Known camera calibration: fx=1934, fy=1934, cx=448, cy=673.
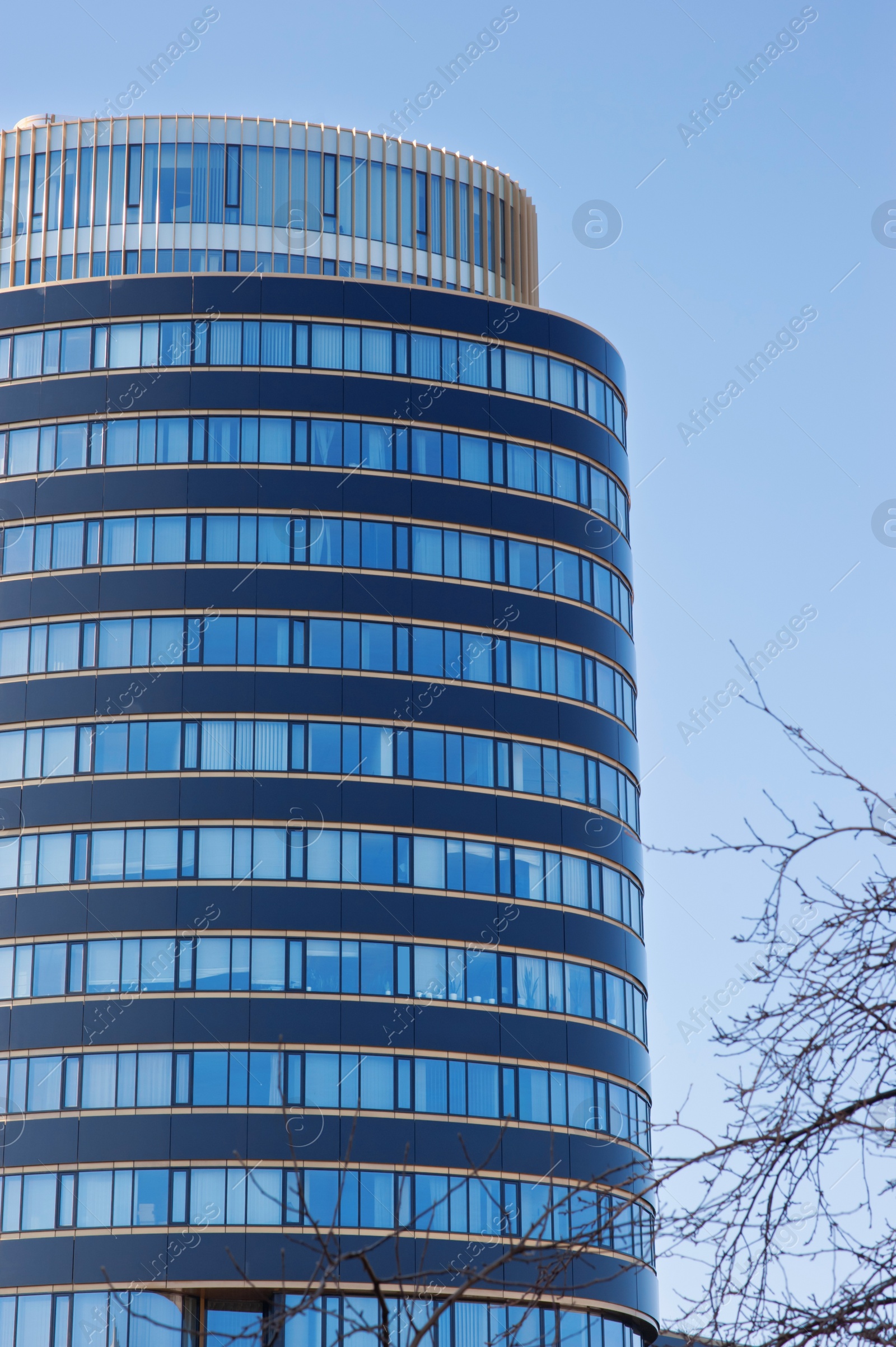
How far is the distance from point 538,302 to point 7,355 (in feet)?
63.8

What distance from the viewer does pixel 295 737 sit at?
59.5 m

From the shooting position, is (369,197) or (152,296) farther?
(369,197)

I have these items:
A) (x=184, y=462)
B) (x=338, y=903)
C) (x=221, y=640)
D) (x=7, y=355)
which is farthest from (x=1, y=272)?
(x=338, y=903)

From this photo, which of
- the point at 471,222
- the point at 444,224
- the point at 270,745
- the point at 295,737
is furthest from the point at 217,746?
the point at 471,222

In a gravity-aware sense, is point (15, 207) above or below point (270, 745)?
above

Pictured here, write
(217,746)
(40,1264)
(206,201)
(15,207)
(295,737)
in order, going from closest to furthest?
(40,1264)
(217,746)
(295,737)
(206,201)
(15,207)

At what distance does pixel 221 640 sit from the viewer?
60.4 m

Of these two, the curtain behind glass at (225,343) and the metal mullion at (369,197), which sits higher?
the metal mullion at (369,197)

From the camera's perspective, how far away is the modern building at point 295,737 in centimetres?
5566

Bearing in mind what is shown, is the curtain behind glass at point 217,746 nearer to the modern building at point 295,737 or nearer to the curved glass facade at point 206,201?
the modern building at point 295,737

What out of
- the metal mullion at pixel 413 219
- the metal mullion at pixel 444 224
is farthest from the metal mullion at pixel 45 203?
the metal mullion at pixel 444 224

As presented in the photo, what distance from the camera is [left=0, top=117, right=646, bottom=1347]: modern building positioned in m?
55.7

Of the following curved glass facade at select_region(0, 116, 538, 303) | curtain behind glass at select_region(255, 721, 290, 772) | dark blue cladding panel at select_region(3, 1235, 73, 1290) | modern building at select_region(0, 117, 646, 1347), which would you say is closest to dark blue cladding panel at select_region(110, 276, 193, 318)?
modern building at select_region(0, 117, 646, 1347)

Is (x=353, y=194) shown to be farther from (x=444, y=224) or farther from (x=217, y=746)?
(x=217, y=746)
